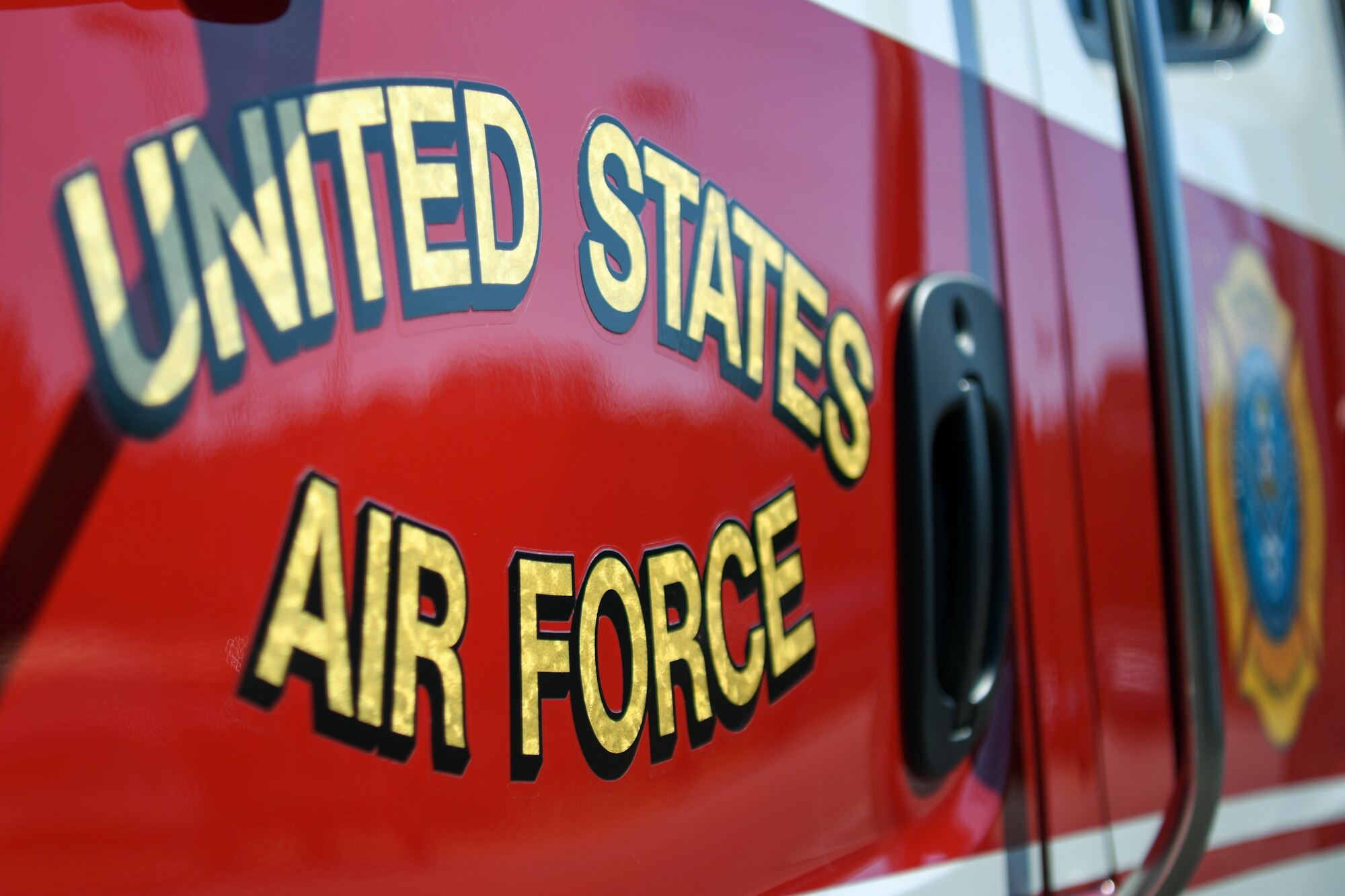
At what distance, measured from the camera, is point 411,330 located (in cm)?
70

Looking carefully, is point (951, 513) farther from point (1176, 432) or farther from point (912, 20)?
point (912, 20)

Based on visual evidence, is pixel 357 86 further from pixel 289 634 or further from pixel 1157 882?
pixel 1157 882

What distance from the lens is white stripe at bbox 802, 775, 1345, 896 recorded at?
3.35 feet

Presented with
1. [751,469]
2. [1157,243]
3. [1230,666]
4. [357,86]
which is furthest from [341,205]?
[1230,666]

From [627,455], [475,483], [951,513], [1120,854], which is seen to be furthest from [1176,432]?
[475,483]

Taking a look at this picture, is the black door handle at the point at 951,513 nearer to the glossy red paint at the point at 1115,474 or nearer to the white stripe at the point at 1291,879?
the glossy red paint at the point at 1115,474

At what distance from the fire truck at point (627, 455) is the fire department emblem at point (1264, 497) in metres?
0.01

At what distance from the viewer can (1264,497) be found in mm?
1480

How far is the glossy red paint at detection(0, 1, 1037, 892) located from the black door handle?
20 mm

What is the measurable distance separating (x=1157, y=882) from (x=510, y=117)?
0.88 metres

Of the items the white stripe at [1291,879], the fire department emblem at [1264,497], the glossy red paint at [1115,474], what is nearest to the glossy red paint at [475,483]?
the glossy red paint at [1115,474]

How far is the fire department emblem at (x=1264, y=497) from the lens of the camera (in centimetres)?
141

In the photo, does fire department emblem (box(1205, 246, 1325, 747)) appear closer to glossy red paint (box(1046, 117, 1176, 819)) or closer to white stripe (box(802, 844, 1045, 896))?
glossy red paint (box(1046, 117, 1176, 819))

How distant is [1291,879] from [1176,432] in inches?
25.9
